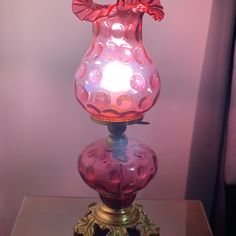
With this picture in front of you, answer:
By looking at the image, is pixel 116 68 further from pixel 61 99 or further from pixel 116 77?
pixel 61 99

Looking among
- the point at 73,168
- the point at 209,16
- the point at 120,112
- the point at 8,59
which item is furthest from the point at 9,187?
the point at 209,16

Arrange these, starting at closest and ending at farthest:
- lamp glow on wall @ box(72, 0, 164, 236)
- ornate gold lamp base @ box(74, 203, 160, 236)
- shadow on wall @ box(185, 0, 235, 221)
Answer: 1. lamp glow on wall @ box(72, 0, 164, 236)
2. ornate gold lamp base @ box(74, 203, 160, 236)
3. shadow on wall @ box(185, 0, 235, 221)

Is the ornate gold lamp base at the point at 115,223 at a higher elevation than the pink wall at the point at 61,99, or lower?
lower

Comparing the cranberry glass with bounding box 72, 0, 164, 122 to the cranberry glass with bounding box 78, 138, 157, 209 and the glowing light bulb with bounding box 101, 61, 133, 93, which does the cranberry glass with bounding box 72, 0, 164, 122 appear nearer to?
the glowing light bulb with bounding box 101, 61, 133, 93

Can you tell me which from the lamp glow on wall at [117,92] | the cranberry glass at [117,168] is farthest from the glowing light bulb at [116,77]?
the cranberry glass at [117,168]

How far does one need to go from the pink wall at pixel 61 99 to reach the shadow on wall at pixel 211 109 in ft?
0.07

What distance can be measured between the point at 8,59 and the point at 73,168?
1.27ft

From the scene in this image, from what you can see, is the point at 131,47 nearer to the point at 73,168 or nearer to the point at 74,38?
the point at 74,38

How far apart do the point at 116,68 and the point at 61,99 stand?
1.32ft

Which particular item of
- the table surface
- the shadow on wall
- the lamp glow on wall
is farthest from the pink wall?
the lamp glow on wall

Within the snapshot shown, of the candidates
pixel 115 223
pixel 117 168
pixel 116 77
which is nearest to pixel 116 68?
pixel 116 77

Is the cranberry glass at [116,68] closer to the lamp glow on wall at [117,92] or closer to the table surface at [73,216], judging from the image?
the lamp glow on wall at [117,92]

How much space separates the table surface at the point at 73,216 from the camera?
102 cm

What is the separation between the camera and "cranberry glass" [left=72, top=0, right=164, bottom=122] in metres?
0.81
